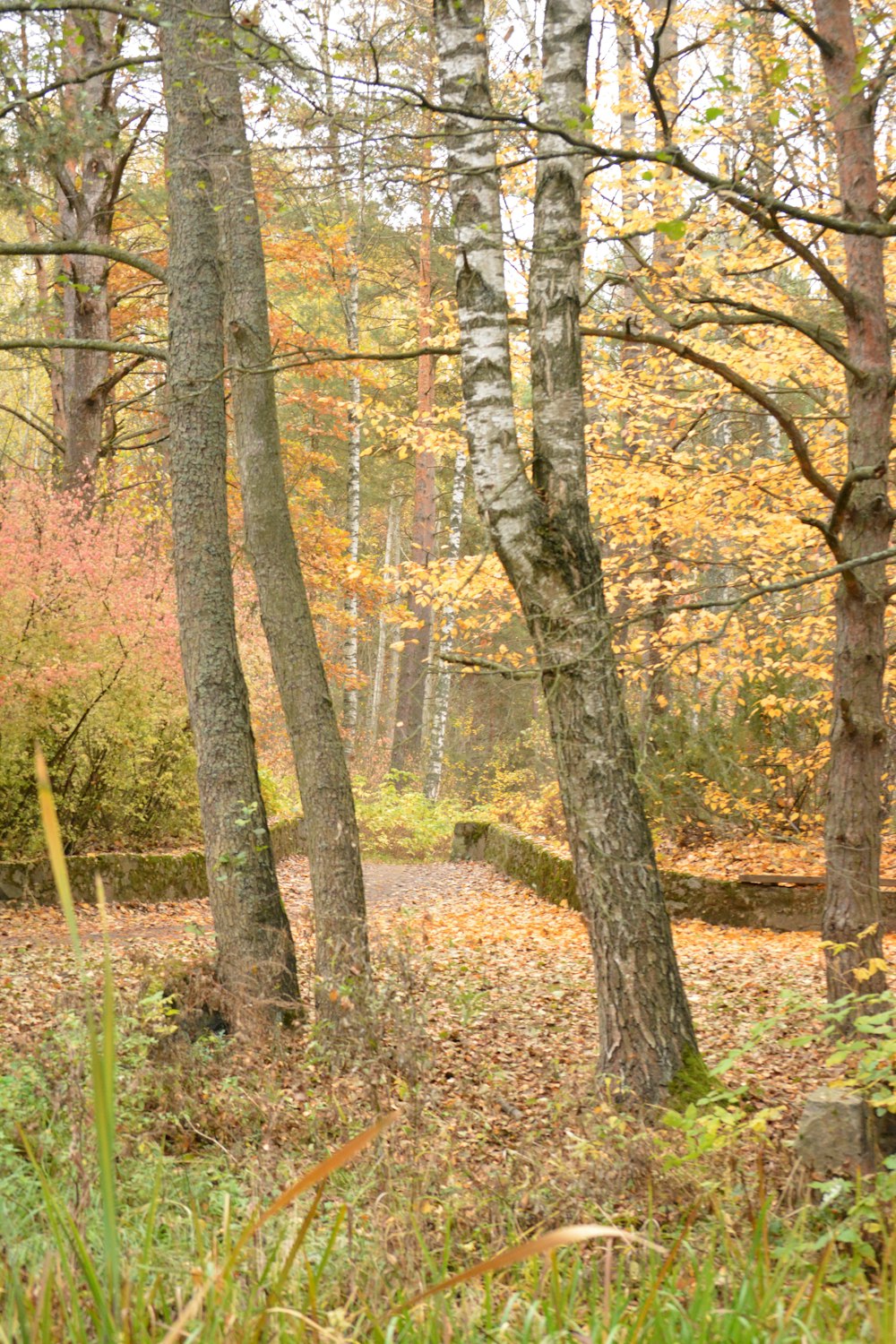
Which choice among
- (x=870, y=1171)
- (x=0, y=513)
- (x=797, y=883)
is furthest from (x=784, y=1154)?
(x=0, y=513)

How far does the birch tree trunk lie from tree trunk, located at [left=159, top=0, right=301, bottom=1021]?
173 cm

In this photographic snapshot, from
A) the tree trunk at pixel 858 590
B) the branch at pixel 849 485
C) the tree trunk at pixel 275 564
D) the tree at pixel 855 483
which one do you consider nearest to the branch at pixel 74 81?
the tree trunk at pixel 275 564

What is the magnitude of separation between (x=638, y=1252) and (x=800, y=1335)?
1.19 meters

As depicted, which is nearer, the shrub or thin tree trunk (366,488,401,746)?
the shrub

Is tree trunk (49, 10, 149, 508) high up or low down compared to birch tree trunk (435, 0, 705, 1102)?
up

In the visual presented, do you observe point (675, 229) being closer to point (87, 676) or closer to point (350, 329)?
point (87, 676)

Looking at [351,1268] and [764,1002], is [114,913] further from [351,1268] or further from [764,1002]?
[351,1268]

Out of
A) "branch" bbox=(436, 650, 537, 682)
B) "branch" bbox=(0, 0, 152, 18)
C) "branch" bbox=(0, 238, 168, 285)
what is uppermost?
"branch" bbox=(0, 0, 152, 18)

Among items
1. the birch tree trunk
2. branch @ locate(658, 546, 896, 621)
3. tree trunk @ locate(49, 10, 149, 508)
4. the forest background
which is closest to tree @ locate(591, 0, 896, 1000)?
the forest background

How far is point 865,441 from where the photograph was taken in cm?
516

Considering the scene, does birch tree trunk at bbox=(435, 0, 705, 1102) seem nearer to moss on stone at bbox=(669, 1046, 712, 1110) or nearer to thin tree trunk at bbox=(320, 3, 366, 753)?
moss on stone at bbox=(669, 1046, 712, 1110)

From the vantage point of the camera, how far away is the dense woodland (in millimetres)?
2252

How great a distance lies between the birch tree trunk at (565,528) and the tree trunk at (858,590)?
96 centimetres

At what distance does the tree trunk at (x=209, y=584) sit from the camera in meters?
5.86
